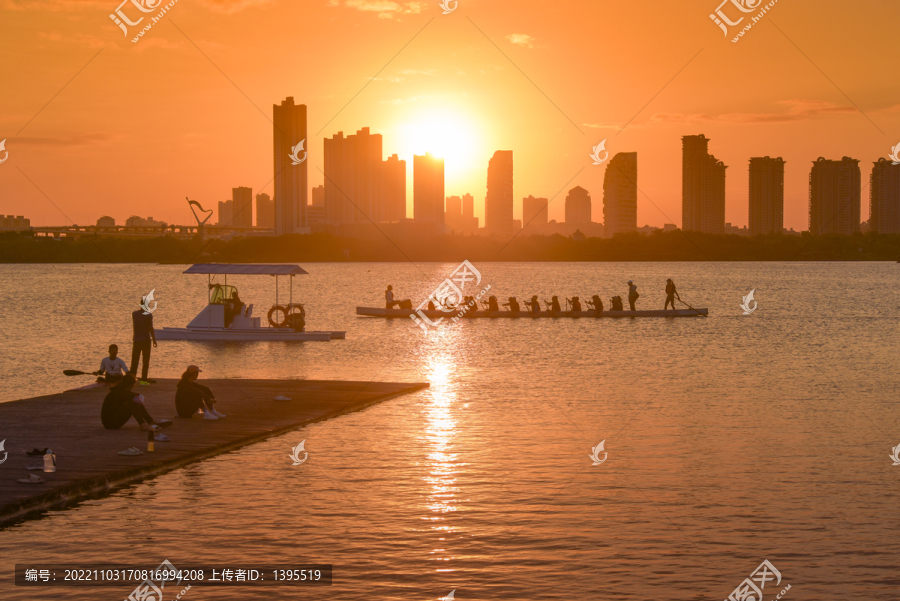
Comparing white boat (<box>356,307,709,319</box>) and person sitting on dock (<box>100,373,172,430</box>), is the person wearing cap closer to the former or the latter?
person sitting on dock (<box>100,373,172,430</box>)

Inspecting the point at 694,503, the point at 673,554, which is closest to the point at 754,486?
the point at 694,503

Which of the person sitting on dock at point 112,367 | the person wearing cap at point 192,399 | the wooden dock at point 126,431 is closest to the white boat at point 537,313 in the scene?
the wooden dock at point 126,431

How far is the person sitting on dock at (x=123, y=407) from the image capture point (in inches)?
678

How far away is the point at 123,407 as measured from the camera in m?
17.2

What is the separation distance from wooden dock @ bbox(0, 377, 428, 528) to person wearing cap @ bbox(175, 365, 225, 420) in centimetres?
22

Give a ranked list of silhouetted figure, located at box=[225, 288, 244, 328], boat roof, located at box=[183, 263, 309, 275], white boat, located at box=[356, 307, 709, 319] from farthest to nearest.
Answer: white boat, located at box=[356, 307, 709, 319], silhouetted figure, located at box=[225, 288, 244, 328], boat roof, located at box=[183, 263, 309, 275]

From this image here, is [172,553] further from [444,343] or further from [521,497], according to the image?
[444,343]

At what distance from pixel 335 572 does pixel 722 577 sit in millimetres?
5406

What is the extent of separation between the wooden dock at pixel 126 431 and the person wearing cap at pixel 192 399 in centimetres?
22

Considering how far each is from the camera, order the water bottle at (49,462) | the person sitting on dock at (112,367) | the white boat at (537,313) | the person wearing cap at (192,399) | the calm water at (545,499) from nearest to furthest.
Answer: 1. the calm water at (545,499)
2. the water bottle at (49,462)
3. the person wearing cap at (192,399)
4. the person sitting on dock at (112,367)
5. the white boat at (537,313)

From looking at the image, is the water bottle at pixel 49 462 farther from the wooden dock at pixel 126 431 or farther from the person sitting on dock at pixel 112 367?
the person sitting on dock at pixel 112 367

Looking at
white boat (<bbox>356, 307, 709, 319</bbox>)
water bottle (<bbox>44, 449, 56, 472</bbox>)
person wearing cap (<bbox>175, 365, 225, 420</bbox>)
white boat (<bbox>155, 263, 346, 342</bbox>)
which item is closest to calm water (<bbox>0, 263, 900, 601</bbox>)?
water bottle (<bbox>44, 449, 56, 472</bbox>)

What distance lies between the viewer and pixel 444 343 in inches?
1944

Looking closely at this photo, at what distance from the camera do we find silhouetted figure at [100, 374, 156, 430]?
1722 cm
